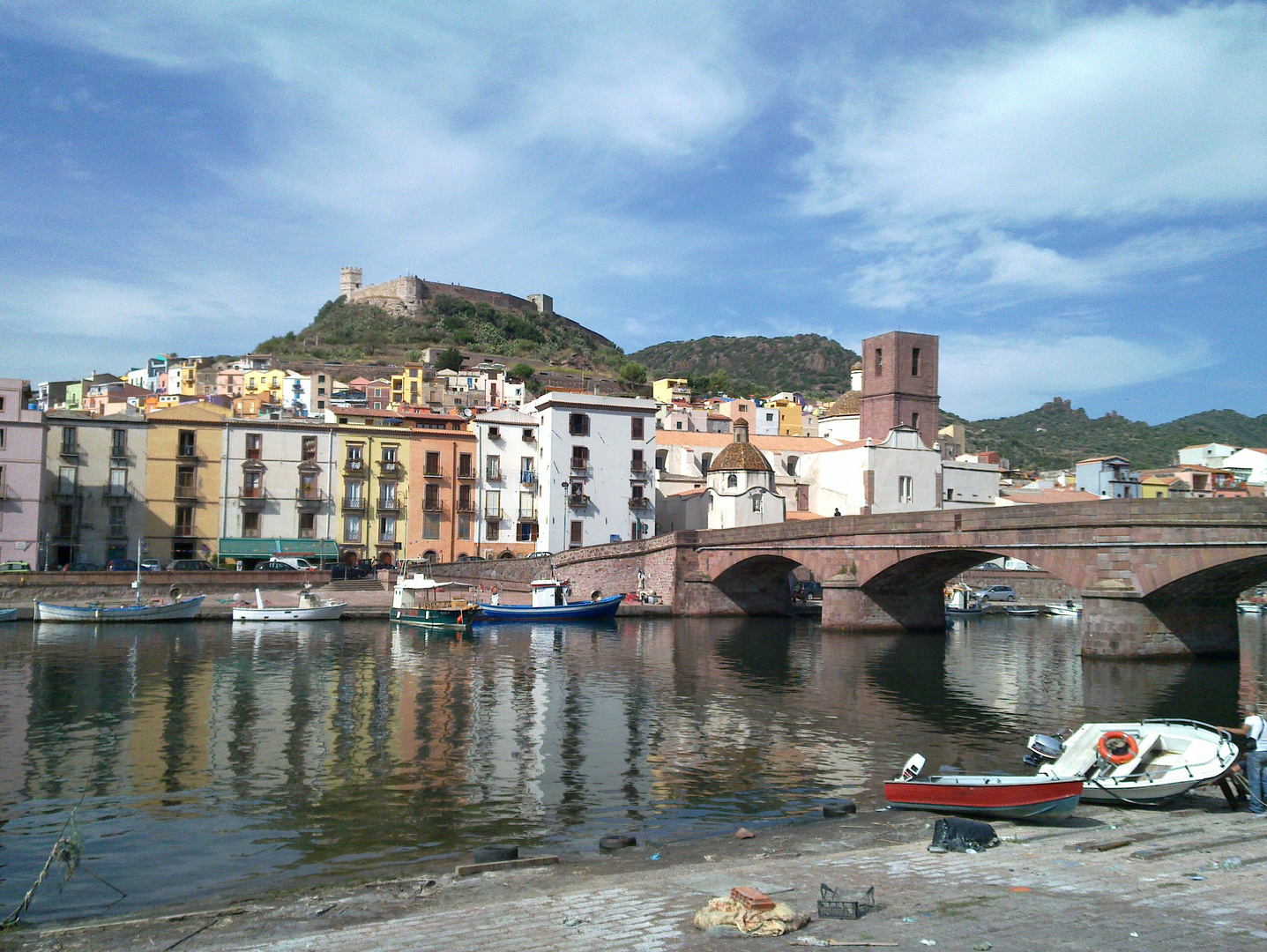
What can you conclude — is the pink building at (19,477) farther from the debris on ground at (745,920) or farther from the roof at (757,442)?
the debris on ground at (745,920)

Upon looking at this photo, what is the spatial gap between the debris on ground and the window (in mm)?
66931

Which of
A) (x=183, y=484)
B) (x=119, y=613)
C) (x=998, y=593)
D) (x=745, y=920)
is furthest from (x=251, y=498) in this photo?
(x=745, y=920)

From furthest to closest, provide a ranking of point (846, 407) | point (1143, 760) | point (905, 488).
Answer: point (846, 407), point (905, 488), point (1143, 760)

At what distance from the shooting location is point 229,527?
6388 cm

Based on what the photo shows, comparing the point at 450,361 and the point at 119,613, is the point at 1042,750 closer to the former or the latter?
the point at 119,613

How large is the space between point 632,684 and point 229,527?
4188 cm

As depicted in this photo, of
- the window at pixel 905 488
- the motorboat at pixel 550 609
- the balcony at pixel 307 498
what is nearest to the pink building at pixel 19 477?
the balcony at pixel 307 498

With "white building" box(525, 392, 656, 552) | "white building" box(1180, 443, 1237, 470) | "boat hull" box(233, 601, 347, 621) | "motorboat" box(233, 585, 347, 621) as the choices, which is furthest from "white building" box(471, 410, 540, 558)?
"white building" box(1180, 443, 1237, 470)

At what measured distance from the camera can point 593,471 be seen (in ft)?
225

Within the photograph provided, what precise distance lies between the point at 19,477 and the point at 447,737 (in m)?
45.8

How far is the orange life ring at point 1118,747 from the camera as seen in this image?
1559 cm

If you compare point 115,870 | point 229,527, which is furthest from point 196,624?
point 115,870

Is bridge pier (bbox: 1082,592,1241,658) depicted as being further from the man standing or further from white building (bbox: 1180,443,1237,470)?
white building (bbox: 1180,443,1237,470)

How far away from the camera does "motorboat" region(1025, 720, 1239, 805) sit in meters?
15.0
